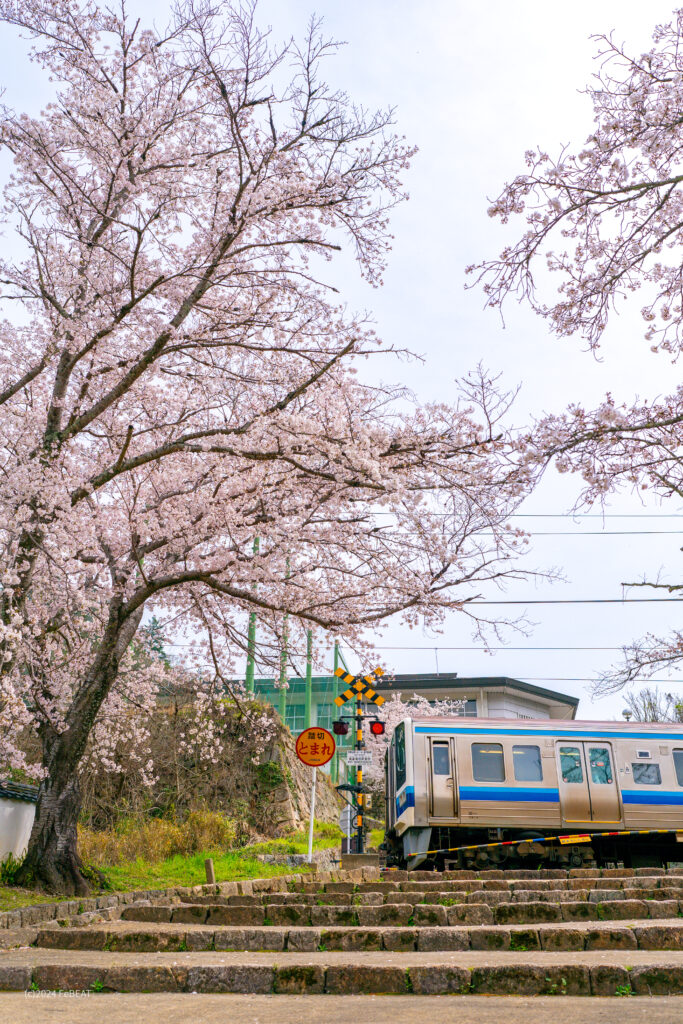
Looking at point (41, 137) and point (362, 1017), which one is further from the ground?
point (41, 137)

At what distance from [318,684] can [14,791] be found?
20.2 metres

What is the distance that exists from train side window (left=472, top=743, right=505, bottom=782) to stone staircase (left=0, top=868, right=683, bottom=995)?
5.98m

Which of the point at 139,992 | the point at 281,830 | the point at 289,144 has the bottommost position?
the point at 139,992

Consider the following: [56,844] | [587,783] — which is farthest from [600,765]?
[56,844]

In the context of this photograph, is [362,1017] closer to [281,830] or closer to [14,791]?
[14,791]

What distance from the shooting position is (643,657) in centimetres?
1091

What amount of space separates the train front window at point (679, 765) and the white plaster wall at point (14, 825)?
10.8 m

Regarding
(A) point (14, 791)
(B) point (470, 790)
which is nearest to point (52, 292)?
(A) point (14, 791)

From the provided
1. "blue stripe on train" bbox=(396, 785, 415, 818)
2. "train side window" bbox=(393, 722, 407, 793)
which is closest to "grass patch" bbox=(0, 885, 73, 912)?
"blue stripe on train" bbox=(396, 785, 415, 818)

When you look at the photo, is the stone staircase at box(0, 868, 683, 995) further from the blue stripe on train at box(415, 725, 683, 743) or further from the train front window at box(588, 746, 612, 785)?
the train front window at box(588, 746, 612, 785)

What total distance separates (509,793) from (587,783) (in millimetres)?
1459

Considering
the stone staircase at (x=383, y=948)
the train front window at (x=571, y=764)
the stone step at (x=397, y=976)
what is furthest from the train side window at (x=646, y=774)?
the stone step at (x=397, y=976)

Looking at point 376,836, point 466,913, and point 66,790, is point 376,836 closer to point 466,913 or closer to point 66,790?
point 66,790

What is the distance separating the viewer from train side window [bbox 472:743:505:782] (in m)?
14.0
